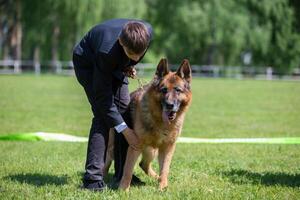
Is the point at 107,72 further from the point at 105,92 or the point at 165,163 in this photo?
the point at 165,163

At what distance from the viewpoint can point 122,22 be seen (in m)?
5.70

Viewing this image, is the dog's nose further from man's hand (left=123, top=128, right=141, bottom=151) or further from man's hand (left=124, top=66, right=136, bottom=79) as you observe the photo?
man's hand (left=124, top=66, right=136, bottom=79)

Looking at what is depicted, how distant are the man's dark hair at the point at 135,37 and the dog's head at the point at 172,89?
604mm

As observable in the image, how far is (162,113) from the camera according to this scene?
5.80 metres

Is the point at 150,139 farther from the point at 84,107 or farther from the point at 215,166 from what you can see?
the point at 84,107

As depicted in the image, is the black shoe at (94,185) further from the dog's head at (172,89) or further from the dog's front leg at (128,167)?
the dog's head at (172,89)

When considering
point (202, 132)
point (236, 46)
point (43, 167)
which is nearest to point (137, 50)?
point (43, 167)

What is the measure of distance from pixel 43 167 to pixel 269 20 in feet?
139

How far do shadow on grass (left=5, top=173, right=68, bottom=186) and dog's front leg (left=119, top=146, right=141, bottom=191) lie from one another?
0.94 m

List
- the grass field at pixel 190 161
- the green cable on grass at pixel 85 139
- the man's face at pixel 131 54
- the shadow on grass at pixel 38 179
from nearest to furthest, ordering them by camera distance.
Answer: the man's face at pixel 131 54
the grass field at pixel 190 161
the shadow on grass at pixel 38 179
the green cable on grass at pixel 85 139

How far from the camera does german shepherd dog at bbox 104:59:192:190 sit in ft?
18.6

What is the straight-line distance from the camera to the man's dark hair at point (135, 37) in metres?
5.02

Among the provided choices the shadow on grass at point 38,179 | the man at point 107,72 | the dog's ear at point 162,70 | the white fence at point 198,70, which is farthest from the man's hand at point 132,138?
the white fence at point 198,70

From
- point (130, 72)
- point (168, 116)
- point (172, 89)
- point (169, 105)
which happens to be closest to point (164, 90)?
point (172, 89)
